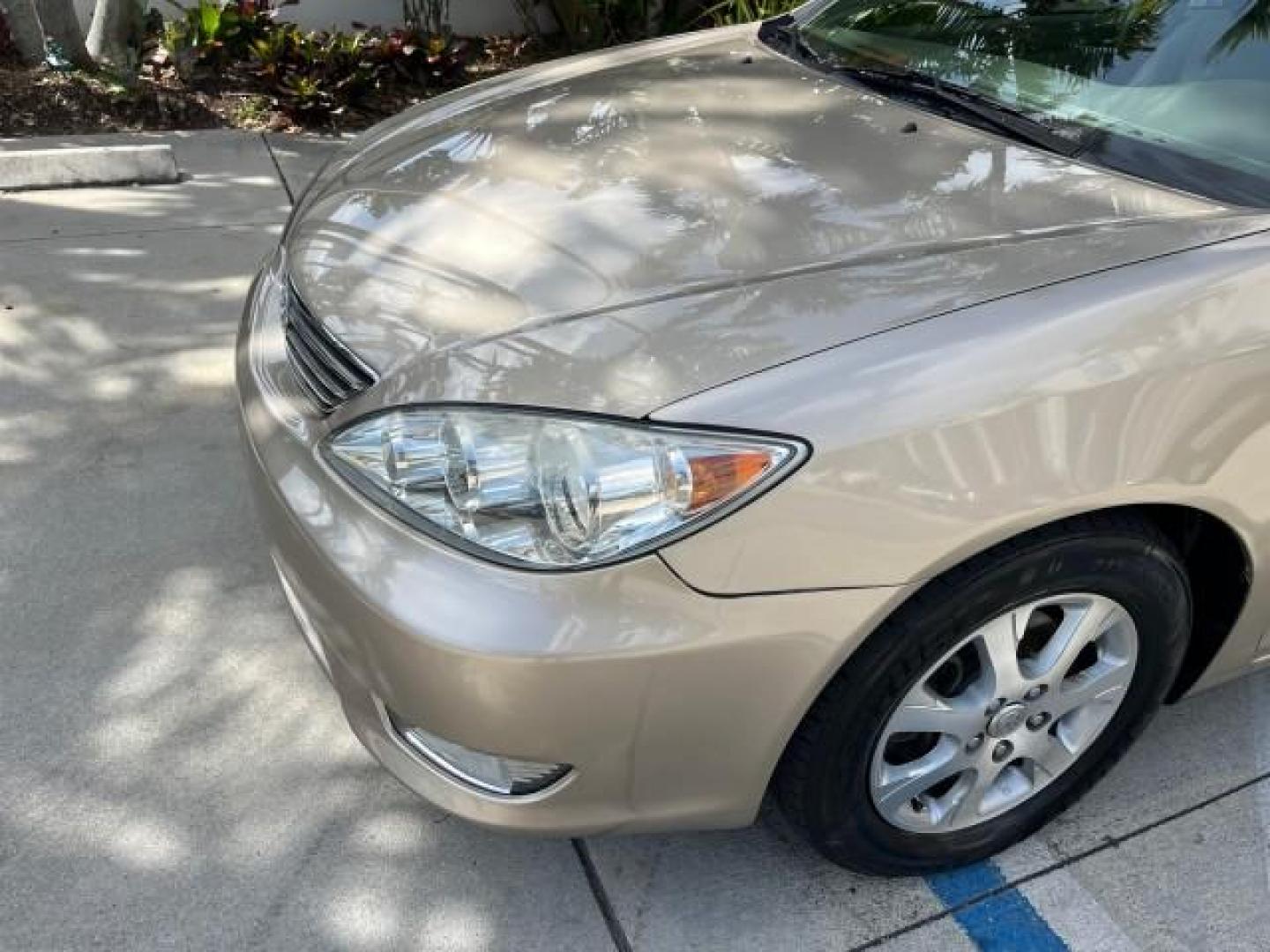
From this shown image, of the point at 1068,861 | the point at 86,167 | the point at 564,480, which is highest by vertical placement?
the point at 564,480

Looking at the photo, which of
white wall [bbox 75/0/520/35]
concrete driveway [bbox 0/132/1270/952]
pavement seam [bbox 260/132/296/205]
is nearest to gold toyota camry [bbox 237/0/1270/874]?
concrete driveway [bbox 0/132/1270/952]

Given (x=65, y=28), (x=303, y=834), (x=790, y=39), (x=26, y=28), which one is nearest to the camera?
(x=303, y=834)

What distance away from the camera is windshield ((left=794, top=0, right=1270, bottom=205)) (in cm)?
212

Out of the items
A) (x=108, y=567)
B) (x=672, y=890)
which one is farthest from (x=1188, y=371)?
(x=108, y=567)

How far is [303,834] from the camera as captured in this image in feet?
7.00

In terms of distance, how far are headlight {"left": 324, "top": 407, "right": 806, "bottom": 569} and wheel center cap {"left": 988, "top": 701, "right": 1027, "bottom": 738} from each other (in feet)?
2.22

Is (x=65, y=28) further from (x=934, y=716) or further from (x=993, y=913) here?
(x=993, y=913)

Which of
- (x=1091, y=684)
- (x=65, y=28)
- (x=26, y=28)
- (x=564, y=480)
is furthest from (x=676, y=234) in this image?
(x=26, y=28)

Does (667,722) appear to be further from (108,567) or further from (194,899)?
(108,567)

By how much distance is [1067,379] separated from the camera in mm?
1667

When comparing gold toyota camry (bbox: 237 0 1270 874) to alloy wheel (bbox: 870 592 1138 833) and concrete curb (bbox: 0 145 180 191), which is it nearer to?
alloy wheel (bbox: 870 592 1138 833)

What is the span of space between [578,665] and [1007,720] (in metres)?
0.82

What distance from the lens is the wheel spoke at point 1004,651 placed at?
182cm

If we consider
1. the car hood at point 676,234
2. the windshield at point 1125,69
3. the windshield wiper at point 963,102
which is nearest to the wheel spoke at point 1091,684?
the car hood at point 676,234
